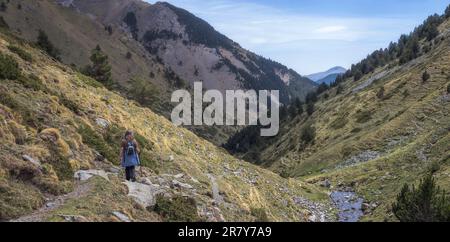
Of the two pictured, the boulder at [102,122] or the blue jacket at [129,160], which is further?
the boulder at [102,122]

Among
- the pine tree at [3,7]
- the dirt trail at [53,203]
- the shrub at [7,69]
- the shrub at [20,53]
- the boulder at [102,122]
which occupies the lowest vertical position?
the dirt trail at [53,203]

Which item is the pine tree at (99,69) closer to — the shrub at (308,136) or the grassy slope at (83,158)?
the grassy slope at (83,158)

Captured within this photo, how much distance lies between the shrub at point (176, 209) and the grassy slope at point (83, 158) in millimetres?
687

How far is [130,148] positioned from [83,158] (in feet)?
8.66

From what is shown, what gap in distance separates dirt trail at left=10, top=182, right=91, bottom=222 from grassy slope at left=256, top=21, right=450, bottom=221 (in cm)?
2278

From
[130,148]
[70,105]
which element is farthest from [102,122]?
[130,148]

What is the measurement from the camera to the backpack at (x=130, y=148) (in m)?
19.1

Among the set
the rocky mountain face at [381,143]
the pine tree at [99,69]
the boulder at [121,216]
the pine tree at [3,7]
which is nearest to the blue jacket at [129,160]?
the boulder at [121,216]

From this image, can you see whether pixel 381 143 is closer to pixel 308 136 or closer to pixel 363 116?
pixel 363 116

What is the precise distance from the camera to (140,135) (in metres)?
28.9

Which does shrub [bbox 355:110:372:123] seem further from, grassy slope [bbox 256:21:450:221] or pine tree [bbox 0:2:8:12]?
pine tree [bbox 0:2:8:12]

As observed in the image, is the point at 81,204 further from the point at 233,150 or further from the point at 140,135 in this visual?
the point at 233,150
